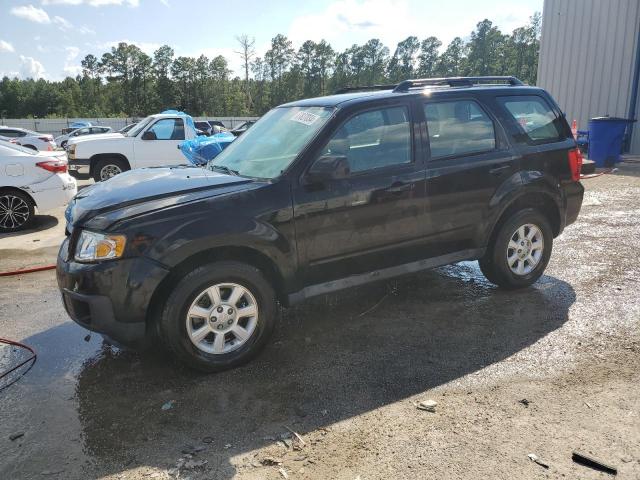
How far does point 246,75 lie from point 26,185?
86.1 meters

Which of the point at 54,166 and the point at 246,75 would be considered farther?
the point at 246,75

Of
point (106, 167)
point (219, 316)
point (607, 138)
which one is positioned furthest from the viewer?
point (607, 138)

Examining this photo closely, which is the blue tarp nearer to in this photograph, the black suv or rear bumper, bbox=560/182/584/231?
the black suv

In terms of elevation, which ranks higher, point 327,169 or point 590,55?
point 590,55

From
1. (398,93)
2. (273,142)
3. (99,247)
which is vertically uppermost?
(398,93)

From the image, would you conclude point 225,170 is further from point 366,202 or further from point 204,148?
point 204,148

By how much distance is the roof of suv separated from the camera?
4.32 meters

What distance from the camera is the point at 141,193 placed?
3.73m

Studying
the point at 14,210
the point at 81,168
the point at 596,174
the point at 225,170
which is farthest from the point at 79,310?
the point at 596,174

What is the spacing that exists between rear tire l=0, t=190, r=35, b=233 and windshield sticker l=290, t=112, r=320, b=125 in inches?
228

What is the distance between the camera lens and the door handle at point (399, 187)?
4.22 m

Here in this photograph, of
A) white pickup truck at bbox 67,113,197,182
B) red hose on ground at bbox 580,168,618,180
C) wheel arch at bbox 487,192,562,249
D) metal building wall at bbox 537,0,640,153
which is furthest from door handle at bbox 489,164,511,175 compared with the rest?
metal building wall at bbox 537,0,640,153

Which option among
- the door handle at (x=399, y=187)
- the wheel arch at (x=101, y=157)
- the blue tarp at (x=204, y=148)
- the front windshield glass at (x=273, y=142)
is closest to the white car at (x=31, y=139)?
the wheel arch at (x=101, y=157)

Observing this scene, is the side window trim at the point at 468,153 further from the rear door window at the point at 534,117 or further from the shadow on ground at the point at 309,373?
the shadow on ground at the point at 309,373
